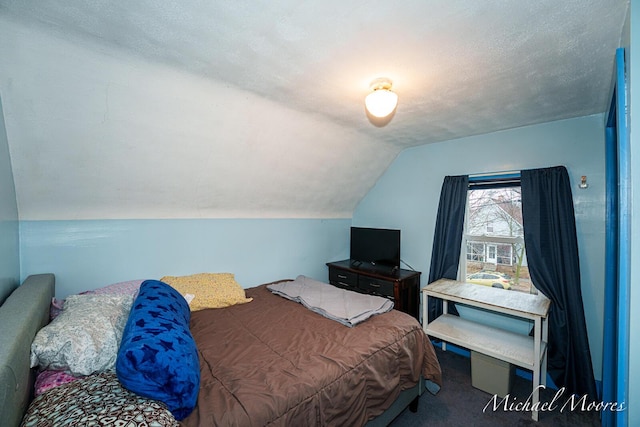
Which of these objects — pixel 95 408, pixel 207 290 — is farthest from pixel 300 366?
pixel 207 290

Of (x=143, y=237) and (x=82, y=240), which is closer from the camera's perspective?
(x=82, y=240)

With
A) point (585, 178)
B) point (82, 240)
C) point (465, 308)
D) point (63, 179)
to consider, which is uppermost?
point (585, 178)

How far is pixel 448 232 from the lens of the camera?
3156mm

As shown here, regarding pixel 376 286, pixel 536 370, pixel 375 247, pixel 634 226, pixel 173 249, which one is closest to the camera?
pixel 634 226

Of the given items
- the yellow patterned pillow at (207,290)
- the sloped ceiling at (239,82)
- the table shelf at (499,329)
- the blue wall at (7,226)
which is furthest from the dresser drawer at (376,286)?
the blue wall at (7,226)

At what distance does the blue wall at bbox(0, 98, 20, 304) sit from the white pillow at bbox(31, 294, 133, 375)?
544mm

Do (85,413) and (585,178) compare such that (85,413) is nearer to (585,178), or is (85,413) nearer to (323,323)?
(323,323)

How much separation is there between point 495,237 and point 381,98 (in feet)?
7.04

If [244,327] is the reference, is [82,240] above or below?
above

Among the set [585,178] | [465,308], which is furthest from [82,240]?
[585,178]

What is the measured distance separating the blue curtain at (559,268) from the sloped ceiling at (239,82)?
650 mm

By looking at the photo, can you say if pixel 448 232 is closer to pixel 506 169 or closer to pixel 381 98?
pixel 506 169

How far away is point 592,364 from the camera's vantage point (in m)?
2.39

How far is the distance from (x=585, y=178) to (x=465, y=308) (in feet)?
5.48
